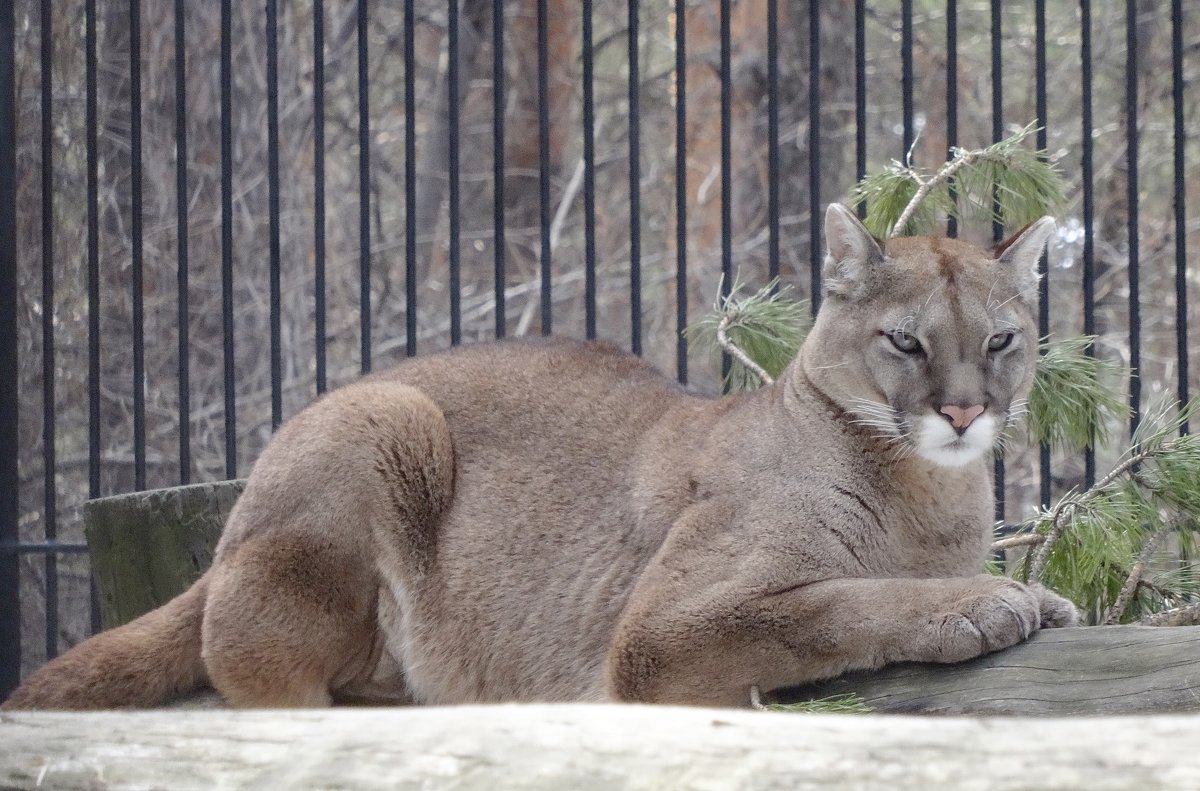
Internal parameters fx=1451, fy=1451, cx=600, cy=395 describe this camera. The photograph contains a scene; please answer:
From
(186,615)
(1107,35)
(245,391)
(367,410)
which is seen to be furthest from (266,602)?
(1107,35)

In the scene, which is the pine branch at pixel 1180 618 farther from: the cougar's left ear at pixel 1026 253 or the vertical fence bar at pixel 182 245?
the vertical fence bar at pixel 182 245

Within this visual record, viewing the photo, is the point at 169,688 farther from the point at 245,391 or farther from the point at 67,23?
the point at 245,391

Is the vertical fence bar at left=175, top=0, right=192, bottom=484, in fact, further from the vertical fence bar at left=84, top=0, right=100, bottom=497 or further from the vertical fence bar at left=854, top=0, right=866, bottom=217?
the vertical fence bar at left=854, top=0, right=866, bottom=217

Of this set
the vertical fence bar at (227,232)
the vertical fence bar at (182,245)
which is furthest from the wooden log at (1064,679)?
the vertical fence bar at (182,245)

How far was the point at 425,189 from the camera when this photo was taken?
13.9 metres

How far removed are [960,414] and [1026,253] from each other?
0.74m

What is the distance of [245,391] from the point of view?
9.98 m

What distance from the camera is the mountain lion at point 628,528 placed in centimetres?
390

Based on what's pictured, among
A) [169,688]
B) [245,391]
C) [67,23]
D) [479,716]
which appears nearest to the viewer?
[479,716]

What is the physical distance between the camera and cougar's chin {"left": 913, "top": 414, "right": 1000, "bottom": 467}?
388 cm

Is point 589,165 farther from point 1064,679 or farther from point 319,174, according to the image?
point 1064,679

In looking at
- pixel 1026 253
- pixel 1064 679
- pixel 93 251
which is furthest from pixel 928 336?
pixel 93 251

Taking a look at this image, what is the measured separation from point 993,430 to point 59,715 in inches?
97.4

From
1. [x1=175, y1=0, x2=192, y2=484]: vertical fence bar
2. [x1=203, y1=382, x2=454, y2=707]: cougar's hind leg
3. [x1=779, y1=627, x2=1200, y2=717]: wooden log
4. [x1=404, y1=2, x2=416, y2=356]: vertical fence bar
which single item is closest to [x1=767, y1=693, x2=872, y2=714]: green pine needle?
[x1=779, y1=627, x2=1200, y2=717]: wooden log
